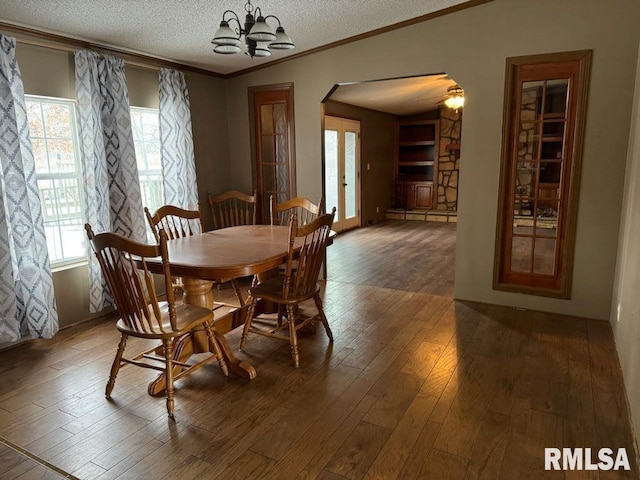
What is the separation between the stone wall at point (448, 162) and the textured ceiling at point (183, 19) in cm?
554

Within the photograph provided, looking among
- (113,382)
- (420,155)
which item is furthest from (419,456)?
(420,155)

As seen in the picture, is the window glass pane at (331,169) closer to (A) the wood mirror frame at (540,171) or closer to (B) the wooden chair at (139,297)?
(A) the wood mirror frame at (540,171)

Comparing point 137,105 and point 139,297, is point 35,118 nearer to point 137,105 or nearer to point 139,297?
point 137,105

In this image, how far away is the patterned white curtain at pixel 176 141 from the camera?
425cm

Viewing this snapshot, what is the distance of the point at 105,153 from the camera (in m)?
3.69

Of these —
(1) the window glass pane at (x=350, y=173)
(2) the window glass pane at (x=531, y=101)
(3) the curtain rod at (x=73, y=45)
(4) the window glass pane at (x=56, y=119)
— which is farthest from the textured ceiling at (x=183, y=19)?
Result: (1) the window glass pane at (x=350, y=173)

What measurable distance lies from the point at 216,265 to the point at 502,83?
9.20ft

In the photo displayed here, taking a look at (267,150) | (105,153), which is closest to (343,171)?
(267,150)

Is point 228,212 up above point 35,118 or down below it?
below

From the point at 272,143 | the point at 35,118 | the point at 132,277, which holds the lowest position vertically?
the point at 132,277

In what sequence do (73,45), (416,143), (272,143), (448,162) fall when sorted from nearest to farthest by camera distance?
(73,45) < (272,143) < (448,162) < (416,143)

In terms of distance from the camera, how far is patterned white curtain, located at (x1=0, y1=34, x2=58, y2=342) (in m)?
2.99

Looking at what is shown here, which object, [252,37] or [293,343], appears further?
[293,343]

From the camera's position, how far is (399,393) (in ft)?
8.21
